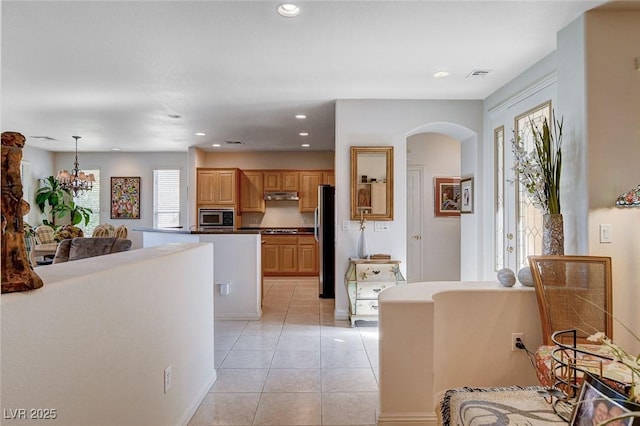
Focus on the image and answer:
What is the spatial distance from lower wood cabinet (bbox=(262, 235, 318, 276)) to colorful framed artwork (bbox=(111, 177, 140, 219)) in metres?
3.11

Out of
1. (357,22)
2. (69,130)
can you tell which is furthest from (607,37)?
(69,130)

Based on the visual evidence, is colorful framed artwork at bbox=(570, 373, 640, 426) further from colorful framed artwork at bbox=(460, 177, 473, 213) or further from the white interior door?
the white interior door

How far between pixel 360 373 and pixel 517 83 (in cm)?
317

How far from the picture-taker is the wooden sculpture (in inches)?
39.6

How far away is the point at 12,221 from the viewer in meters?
1.02

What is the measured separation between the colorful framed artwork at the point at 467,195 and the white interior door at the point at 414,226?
4.01ft

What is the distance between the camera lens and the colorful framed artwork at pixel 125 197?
26.2ft

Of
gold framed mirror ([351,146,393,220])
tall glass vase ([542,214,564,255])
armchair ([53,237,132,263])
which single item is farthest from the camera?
gold framed mirror ([351,146,393,220])

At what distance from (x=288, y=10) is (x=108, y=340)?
217 centimetres

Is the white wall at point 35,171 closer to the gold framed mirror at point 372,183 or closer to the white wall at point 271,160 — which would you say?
the white wall at point 271,160

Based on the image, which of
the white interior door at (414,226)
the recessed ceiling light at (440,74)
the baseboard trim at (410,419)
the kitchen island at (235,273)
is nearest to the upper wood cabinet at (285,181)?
the white interior door at (414,226)

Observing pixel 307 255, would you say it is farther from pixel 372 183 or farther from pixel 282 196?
pixel 372 183

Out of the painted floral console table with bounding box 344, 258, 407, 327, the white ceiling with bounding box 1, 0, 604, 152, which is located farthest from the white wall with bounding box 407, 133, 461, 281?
the painted floral console table with bounding box 344, 258, 407, 327

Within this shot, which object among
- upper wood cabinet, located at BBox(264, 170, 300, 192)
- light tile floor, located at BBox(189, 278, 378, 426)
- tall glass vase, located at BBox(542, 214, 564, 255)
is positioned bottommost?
light tile floor, located at BBox(189, 278, 378, 426)
